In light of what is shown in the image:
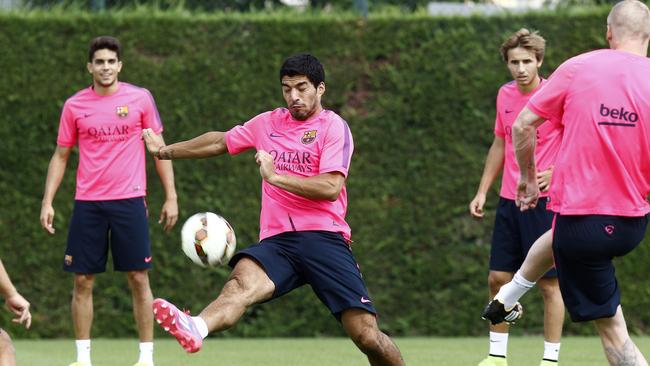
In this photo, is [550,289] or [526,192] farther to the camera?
[550,289]

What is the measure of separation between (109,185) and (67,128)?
0.54m

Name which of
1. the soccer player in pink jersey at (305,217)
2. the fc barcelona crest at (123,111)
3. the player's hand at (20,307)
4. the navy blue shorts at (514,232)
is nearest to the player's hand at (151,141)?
the soccer player in pink jersey at (305,217)

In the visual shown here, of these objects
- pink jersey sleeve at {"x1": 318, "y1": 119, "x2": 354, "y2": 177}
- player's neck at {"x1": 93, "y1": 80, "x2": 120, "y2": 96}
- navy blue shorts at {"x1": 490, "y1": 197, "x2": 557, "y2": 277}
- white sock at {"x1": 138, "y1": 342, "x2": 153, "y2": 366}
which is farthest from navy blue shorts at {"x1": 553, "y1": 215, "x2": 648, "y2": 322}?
player's neck at {"x1": 93, "y1": 80, "x2": 120, "y2": 96}

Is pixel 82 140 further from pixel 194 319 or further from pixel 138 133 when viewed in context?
pixel 194 319

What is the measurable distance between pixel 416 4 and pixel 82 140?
4801 mm

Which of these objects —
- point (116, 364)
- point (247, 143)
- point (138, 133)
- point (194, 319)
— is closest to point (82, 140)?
point (138, 133)

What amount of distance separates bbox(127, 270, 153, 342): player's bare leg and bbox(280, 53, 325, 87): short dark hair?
9.17 feet

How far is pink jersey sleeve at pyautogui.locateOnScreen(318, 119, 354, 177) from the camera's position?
6.28 m

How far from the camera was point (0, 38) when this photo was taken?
11.0 meters

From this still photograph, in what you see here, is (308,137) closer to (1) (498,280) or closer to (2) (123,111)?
(1) (498,280)

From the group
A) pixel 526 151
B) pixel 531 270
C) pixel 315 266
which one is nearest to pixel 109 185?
pixel 315 266

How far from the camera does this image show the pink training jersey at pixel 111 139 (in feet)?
28.0

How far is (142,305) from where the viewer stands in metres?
8.48

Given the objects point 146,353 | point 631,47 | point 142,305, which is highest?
point 631,47
